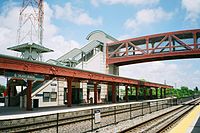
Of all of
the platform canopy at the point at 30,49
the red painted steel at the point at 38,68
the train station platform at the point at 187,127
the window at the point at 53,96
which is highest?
the platform canopy at the point at 30,49

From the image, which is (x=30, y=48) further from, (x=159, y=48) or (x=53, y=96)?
(x=159, y=48)

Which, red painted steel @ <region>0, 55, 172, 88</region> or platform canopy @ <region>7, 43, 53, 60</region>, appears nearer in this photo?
red painted steel @ <region>0, 55, 172, 88</region>

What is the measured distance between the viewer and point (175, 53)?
52.2 m

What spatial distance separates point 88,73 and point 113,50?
34.1m

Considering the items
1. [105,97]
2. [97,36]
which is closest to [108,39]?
[97,36]

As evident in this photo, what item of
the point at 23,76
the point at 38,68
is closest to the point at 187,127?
the point at 38,68

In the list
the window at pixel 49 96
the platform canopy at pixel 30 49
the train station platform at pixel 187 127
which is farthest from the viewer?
the platform canopy at pixel 30 49

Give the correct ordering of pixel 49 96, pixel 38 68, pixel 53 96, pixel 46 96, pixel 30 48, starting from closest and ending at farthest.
A: 1. pixel 38 68
2. pixel 46 96
3. pixel 49 96
4. pixel 53 96
5. pixel 30 48

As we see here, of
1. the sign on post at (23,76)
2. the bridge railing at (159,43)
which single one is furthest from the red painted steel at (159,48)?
the sign on post at (23,76)

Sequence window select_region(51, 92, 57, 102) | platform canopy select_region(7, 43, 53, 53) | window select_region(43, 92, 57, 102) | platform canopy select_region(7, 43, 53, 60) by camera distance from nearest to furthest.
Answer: window select_region(43, 92, 57, 102)
window select_region(51, 92, 57, 102)
platform canopy select_region(7, 43, 53, 53)
platform canopy select_region(7, 43, 53, 60)

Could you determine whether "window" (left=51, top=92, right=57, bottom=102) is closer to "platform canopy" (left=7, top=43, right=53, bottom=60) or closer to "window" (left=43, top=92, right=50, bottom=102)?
"window" (left=43, top=92, right=50, bottom=102)

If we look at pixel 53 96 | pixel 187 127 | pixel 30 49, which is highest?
pixel 30 49

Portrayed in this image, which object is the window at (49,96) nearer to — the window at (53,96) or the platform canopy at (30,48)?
the window at (53,96)

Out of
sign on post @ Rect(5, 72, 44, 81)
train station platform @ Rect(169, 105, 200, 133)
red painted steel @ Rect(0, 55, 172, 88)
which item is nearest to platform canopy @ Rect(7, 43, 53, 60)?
red painted steel @ Rect(0, 55, 172, 88)
